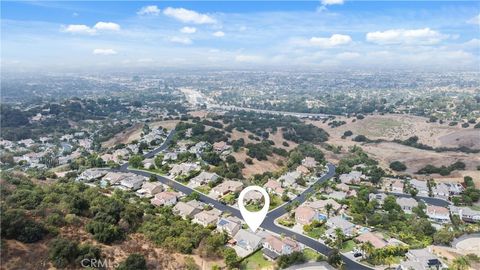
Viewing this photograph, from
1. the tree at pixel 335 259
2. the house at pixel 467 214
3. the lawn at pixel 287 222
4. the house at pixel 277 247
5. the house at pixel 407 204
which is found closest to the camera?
the tree at pixel 335 259

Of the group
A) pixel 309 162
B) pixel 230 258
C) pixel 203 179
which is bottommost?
pixel 309 162

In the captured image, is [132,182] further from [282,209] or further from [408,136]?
[408,136]

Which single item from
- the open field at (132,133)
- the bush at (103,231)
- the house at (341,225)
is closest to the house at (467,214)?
the house at (341,225)

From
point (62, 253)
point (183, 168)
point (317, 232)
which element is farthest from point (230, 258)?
point (183, 168)

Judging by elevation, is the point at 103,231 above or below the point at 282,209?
above

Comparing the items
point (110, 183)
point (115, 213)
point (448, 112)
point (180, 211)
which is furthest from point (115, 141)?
point (448, 112)

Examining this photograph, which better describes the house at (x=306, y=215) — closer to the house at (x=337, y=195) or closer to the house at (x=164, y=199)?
the house at (x=337, y=195)

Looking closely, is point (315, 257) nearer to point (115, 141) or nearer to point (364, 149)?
point (364, 149)
